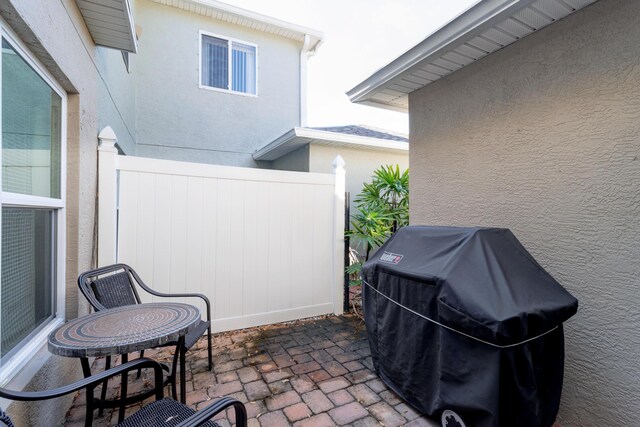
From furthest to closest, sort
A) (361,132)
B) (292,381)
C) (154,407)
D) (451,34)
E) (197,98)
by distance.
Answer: (197,98) → (361,132) → (292,381) → (451,34) → (154,407)

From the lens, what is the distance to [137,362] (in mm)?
1586

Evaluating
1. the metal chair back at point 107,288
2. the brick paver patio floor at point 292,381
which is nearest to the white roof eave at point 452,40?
the brick paver patio floor at point 292,381

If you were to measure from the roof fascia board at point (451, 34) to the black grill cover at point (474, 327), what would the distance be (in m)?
1.56

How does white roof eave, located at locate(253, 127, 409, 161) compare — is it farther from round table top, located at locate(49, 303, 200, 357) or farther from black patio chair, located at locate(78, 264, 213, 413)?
round table top, located at locate(49, 303, 200, 357)

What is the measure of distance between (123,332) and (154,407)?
1.62 ft

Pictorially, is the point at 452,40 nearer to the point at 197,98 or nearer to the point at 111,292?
the point at 111,292

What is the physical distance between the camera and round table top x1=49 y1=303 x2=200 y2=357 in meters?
1.62

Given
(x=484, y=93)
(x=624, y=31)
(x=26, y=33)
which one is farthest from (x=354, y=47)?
(x=26, y=33)

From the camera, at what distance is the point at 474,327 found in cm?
176

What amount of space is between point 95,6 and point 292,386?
3.67 m

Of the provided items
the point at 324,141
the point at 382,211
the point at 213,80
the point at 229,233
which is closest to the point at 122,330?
the point at 229,233

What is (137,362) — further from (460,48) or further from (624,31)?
(624,31)

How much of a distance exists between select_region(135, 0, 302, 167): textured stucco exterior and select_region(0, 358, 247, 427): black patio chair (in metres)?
6.58

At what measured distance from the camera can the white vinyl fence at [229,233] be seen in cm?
339
